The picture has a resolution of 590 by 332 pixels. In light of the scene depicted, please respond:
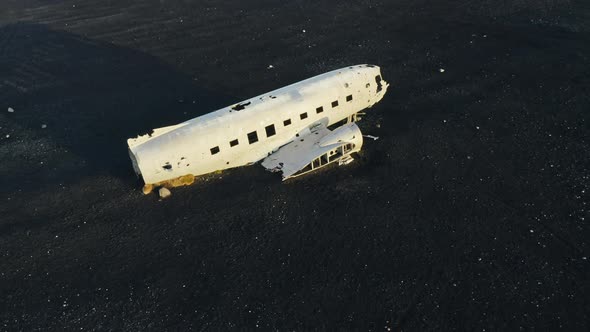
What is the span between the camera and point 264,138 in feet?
71.7

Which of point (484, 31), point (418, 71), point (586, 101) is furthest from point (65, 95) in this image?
point (586, 101)

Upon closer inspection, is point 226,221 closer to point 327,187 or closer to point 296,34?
point 327,187

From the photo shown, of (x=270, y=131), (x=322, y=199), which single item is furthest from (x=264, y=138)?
(x=322, y=199)

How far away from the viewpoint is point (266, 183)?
21.8 meters

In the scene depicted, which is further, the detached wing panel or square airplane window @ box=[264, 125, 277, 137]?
square airplane window @ box=[264, 125, 277, 137]

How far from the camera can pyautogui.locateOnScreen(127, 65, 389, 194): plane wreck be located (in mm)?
20406

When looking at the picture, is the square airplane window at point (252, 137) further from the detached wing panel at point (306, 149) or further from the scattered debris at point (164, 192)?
the scattered debris at point (164, 192)

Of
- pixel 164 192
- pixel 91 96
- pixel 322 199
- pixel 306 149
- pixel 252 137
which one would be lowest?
pixel 322 199

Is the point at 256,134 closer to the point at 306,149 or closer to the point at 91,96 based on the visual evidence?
the point at 306,149

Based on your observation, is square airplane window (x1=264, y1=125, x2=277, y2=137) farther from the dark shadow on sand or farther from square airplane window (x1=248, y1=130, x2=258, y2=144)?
the dark shadow on sand

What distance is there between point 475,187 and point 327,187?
747 centimetres

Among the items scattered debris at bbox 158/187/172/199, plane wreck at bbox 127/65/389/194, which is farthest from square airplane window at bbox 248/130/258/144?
scattered debris at bbox 158/187/172/199

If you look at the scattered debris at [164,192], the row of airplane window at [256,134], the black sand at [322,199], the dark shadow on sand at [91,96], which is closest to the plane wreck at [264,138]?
the row of airplane window at [256,134]

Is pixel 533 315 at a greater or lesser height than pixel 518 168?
lesser
